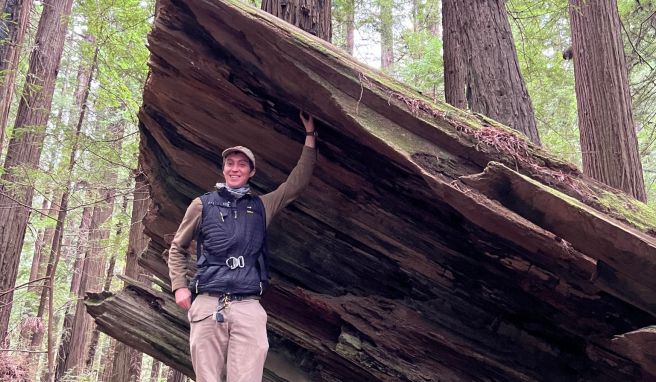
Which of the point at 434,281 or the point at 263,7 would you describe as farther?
the point at 263,7

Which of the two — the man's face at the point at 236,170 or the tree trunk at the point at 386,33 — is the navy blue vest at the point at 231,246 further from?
the tree trunk at the point at 386,33

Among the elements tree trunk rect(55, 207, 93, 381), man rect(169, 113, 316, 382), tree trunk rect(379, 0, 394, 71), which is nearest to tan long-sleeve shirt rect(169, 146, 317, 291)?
man rect(169, 113, 316, 382)

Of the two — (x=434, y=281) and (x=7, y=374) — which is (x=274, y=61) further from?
(x=7, y=374)

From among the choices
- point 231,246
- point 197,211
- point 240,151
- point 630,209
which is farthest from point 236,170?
point 630,209

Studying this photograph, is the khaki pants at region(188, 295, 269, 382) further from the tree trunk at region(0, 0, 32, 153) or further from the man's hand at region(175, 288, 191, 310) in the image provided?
the tree trunk at region(0, 0, 32, 153)

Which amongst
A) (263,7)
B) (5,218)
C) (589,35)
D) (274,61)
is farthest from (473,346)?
(5,218)

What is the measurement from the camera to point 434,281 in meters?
4.37

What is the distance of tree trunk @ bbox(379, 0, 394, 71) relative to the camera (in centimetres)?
1089

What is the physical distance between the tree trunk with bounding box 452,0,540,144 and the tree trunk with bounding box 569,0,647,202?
56.9 inches

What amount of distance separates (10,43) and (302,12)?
20.7 feet

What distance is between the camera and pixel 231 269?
12.8 ft

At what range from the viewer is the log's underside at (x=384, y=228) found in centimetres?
341

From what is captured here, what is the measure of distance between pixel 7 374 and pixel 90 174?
4.48 m

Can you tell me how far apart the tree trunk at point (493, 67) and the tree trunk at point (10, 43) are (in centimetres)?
768
